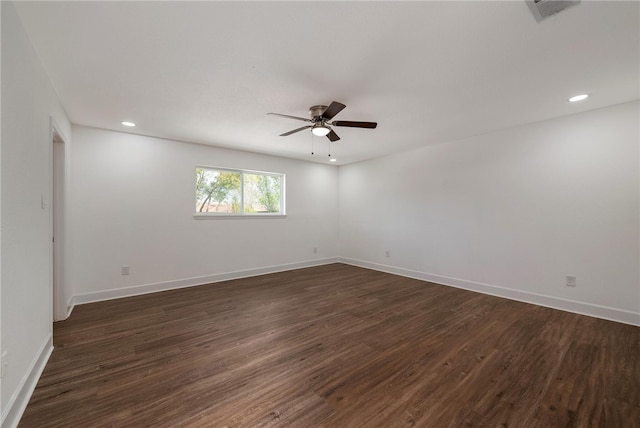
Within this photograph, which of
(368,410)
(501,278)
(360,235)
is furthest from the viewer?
(360,235)

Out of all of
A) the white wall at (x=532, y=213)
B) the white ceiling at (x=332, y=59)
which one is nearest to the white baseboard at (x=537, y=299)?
the white wall at (x=532, y=213)

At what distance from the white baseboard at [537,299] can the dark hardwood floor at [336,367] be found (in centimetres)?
17

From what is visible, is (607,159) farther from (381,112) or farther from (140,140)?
(140,140)

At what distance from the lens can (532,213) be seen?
353 centimetres

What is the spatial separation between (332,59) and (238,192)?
351cm

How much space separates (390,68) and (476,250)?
3242 millimetres

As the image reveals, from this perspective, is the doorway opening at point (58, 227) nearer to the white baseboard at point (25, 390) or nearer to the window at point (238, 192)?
the white baseboard at point (25, 390)

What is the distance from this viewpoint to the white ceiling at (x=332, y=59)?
1.56m

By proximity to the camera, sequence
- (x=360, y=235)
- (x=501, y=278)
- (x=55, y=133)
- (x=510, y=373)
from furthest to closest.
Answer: (x=360, y=235)
(x=501, y=278)
(x=55, y=133)
(x=510, y=373)

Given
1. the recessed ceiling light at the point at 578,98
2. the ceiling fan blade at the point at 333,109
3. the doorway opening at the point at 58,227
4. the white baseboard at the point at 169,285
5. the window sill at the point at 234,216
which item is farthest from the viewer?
the window sill at the point at 234,216

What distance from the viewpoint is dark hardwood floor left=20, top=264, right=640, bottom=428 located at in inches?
62.1

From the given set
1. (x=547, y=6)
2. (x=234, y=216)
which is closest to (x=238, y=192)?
(x=234, y=216)

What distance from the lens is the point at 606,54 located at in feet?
6.52

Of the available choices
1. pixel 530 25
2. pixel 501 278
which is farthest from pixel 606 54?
pixel 501 278
